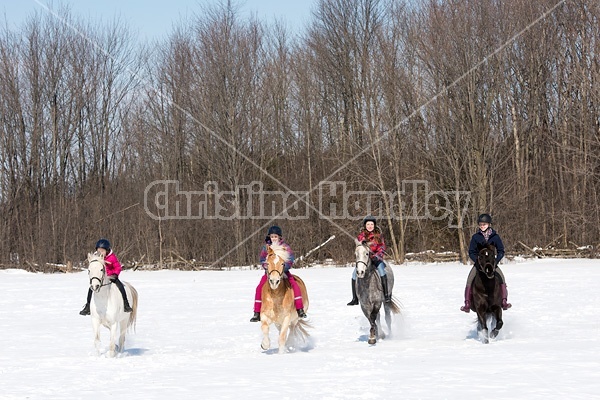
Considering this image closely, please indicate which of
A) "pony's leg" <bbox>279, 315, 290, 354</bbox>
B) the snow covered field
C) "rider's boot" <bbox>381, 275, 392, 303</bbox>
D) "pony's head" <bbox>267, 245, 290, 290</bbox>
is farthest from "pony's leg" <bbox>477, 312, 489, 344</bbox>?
"pony's head" <bbox>267, 245, 290, 290</bbox>

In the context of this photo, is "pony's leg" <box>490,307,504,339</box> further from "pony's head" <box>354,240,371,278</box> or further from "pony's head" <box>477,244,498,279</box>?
"pony's head" <box>354,240,371,278</box>

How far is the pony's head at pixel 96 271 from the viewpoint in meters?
10.7

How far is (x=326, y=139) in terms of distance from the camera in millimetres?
42125

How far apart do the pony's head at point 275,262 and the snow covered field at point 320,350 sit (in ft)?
3.77

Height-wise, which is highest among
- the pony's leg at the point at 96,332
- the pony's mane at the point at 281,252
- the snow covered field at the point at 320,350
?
the pony's mane at the point at 281,252

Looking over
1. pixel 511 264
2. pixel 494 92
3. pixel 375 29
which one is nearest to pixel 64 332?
pixel 511 264

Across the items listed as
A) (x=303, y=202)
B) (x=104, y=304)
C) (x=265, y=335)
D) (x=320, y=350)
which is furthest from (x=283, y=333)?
(x=303, y=202)

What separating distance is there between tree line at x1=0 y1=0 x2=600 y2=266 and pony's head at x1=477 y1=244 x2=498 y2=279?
2082 cm

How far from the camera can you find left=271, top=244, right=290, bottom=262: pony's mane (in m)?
11.0

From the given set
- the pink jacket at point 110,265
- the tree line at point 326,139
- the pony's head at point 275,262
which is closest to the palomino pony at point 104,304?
the pink jacket at point 110,265

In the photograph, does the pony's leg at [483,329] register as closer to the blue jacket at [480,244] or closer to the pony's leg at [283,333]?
the blue jacket at [480,244]

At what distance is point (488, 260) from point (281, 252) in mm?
3511

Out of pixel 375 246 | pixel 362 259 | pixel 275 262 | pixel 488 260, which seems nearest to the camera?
pixel 275 262

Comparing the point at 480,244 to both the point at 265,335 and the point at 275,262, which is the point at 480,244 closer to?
the point at 275,262
